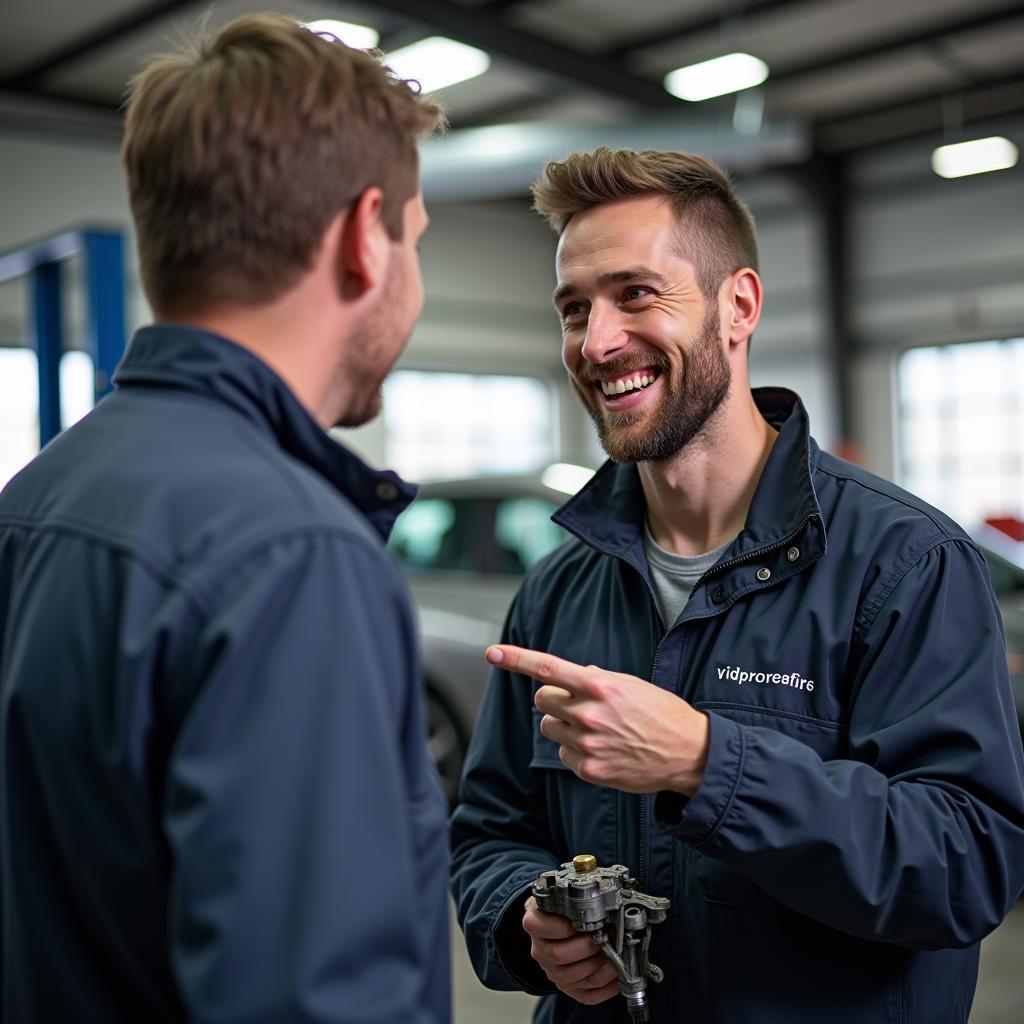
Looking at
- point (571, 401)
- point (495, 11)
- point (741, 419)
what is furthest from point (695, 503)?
point (571, 401)

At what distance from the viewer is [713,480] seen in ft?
5.72

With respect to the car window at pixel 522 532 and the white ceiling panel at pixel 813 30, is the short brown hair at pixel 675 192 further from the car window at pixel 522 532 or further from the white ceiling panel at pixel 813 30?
the white ceiling panel at pixel 813 30

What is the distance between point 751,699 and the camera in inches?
59.8

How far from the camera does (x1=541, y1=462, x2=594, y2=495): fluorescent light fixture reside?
5.38 m

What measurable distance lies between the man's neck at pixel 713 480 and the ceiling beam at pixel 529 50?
556 centimetres

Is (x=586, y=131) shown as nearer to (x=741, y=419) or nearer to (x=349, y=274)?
(x=741, y=419)

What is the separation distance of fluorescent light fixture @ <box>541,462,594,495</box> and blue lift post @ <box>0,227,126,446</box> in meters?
2.23

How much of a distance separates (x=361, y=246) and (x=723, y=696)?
0.82 m

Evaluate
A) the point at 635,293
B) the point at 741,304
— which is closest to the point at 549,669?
the point at 635,293

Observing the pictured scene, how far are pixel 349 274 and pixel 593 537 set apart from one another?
0.85m

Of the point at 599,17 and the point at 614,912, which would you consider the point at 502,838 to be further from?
the point at 599,17

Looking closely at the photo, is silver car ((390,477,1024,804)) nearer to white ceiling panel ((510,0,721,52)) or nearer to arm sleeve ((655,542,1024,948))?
arm sleeve ((655,542,1024,948))

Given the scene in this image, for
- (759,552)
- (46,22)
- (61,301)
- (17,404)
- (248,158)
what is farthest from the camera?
(17,404)

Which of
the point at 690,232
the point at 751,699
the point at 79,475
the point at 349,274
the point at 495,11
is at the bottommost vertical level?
the point at 751,699
